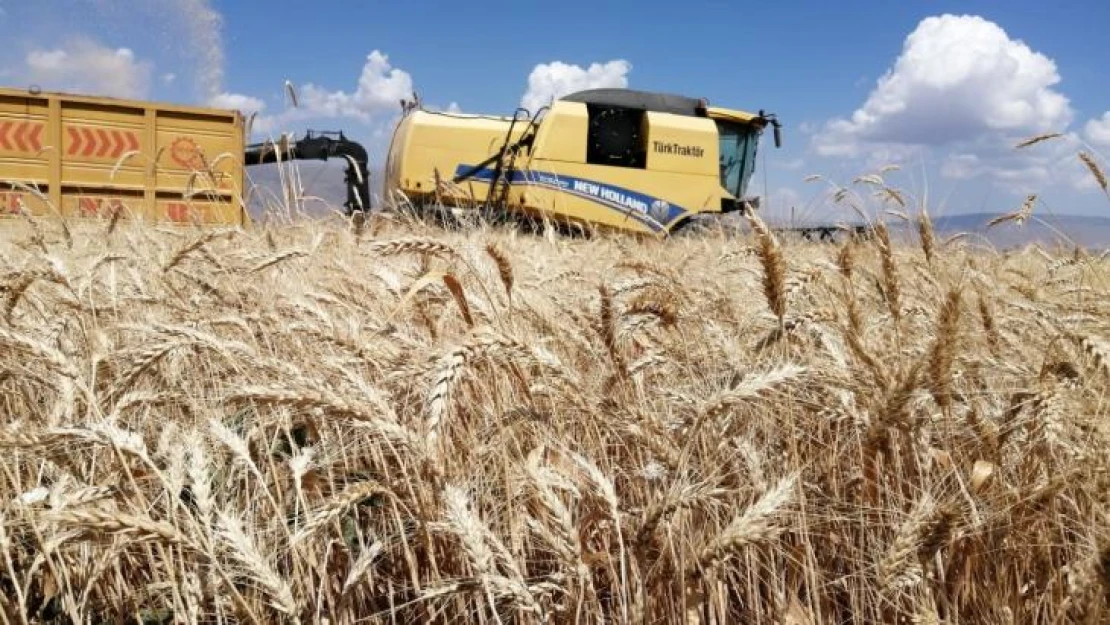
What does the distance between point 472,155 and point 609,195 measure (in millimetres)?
1959

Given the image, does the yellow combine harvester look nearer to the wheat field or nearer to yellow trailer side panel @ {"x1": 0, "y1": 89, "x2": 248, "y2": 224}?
yellow trailer side panel @ {"x1": 0, "y1": 89, "x2": 248, "y2": 224}

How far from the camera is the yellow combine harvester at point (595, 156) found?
10320mm

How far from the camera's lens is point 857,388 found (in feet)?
3.85

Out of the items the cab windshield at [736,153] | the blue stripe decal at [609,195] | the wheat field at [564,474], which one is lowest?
the wheat field at [564,474]

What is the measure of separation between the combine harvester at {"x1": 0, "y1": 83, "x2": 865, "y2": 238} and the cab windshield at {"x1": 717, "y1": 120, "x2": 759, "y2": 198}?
2 cm

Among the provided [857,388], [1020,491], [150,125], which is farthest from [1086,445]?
[150,125]

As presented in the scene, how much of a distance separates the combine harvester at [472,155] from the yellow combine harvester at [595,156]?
0.06 ft

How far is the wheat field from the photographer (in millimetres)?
922

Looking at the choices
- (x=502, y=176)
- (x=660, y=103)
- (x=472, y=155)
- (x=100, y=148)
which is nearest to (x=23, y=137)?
(x=100, y=148)

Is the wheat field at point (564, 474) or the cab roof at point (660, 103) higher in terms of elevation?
the cab roof at point (660, 103)

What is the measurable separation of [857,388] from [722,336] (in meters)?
0.46

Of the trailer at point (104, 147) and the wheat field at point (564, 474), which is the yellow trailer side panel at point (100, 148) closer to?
the trailer at point (104, 147)

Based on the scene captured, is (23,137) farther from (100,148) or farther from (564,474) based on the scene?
(564,474)

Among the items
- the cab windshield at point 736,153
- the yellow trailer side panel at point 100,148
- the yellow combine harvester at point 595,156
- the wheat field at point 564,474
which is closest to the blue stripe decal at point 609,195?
the yellow combine harvester at point 595,156
